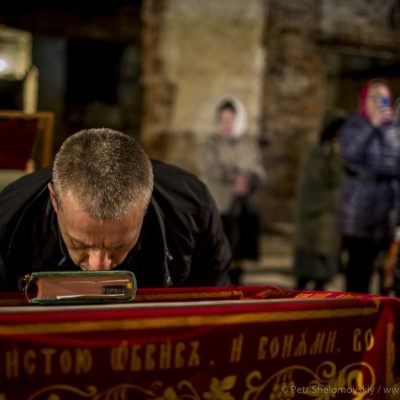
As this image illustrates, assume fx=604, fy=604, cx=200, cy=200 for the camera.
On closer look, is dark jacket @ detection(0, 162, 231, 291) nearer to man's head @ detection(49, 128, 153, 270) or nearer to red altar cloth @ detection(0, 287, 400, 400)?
man's head @ detection(49, 128, 153, 270)

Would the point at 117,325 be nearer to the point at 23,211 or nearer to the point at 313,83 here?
the point at 23,211

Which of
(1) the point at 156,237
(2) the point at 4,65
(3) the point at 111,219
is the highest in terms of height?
(2) the point at 4,65

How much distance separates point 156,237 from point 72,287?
2.72 feet

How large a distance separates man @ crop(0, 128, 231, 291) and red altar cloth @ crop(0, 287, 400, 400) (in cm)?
32

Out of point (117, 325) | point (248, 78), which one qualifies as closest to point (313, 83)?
point (248, 78)

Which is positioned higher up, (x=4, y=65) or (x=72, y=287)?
(x=4, y=65)

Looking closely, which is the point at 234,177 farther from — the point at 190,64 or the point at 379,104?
the point at 190,64

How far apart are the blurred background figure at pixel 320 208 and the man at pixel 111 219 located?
255cm

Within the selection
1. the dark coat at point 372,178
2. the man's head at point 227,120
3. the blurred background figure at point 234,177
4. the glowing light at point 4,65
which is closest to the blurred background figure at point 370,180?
the dark coat at point 372,178

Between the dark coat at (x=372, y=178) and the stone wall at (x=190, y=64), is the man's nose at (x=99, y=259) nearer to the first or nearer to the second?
the dark coat at (x=372, y=178)

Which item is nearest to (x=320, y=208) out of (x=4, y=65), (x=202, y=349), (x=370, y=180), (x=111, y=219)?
(x=370, y=180)

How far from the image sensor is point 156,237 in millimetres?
1968

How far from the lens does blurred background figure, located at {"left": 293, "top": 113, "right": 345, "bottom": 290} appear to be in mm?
4559

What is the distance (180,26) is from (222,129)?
127 cm
